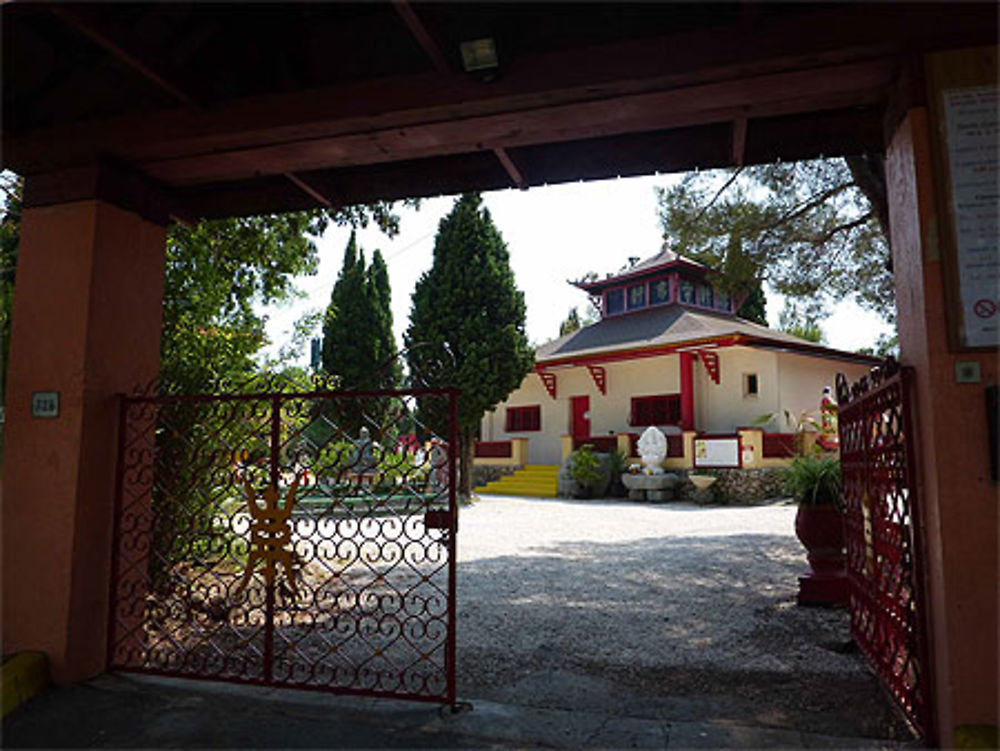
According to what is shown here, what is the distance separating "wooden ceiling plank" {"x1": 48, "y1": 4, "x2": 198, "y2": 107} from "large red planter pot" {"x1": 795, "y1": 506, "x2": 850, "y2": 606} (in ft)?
17.3

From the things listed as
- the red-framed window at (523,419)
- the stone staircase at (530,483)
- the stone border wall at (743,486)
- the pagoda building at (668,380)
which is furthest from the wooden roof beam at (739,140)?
the red-framed window at (523,419)

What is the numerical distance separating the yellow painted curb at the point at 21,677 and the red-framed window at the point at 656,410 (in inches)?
666

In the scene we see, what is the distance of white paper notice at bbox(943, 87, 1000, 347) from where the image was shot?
2.66 metres

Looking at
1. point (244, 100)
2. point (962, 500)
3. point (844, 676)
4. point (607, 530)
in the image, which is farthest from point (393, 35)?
point (607, 530)

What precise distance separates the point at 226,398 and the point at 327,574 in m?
4.42

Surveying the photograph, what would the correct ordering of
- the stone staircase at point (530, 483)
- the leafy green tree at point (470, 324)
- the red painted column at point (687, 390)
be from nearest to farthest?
1. the leafy green tree at point (470, 324)
2. the red painted column at point (687, 390)
3. the stone staircase at point (530, 483)

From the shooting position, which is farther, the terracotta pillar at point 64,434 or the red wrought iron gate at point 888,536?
the terracotta pillar at point 64,434

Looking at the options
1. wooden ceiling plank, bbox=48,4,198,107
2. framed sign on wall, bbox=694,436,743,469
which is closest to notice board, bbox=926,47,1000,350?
wooden ceiling plank, bbox=48,4,198,107

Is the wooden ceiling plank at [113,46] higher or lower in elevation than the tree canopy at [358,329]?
lower

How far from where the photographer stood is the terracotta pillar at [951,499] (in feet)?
8.46

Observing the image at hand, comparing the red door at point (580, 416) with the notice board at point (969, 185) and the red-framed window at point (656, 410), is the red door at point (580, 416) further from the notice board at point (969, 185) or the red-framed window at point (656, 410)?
the notice board at point (969, 185)

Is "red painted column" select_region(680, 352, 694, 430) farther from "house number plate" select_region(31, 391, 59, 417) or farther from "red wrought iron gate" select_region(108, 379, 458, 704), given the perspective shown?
"house number plate" select_region(31, 391, 59, 417)

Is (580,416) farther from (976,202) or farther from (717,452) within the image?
(976,202)

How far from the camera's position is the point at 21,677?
340cm
